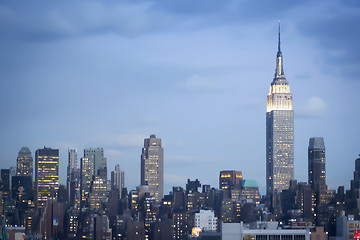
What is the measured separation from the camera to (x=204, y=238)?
167750 millimetres

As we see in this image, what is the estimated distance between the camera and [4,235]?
160875 millimetres

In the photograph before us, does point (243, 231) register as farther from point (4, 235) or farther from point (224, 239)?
point (4, 235)

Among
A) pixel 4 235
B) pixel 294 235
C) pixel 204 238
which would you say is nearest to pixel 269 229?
pixel 294 235

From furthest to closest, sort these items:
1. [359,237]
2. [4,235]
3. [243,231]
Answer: [359,237], [4,235], [243,231]

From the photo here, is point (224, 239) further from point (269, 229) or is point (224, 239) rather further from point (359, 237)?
point (359, 237)

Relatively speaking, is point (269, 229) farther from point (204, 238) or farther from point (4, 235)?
point (4, 235)

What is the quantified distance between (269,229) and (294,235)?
6.13 meters

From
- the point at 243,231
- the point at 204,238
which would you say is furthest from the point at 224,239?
the point at 204,238

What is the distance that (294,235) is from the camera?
133375 mm

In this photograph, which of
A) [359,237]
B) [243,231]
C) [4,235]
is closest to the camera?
[243,231]

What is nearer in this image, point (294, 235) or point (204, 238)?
point (294, 235)

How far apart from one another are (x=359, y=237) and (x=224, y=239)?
5707 cm

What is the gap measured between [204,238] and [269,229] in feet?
99.3

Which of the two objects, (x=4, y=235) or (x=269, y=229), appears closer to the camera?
(x=269, y=229)
